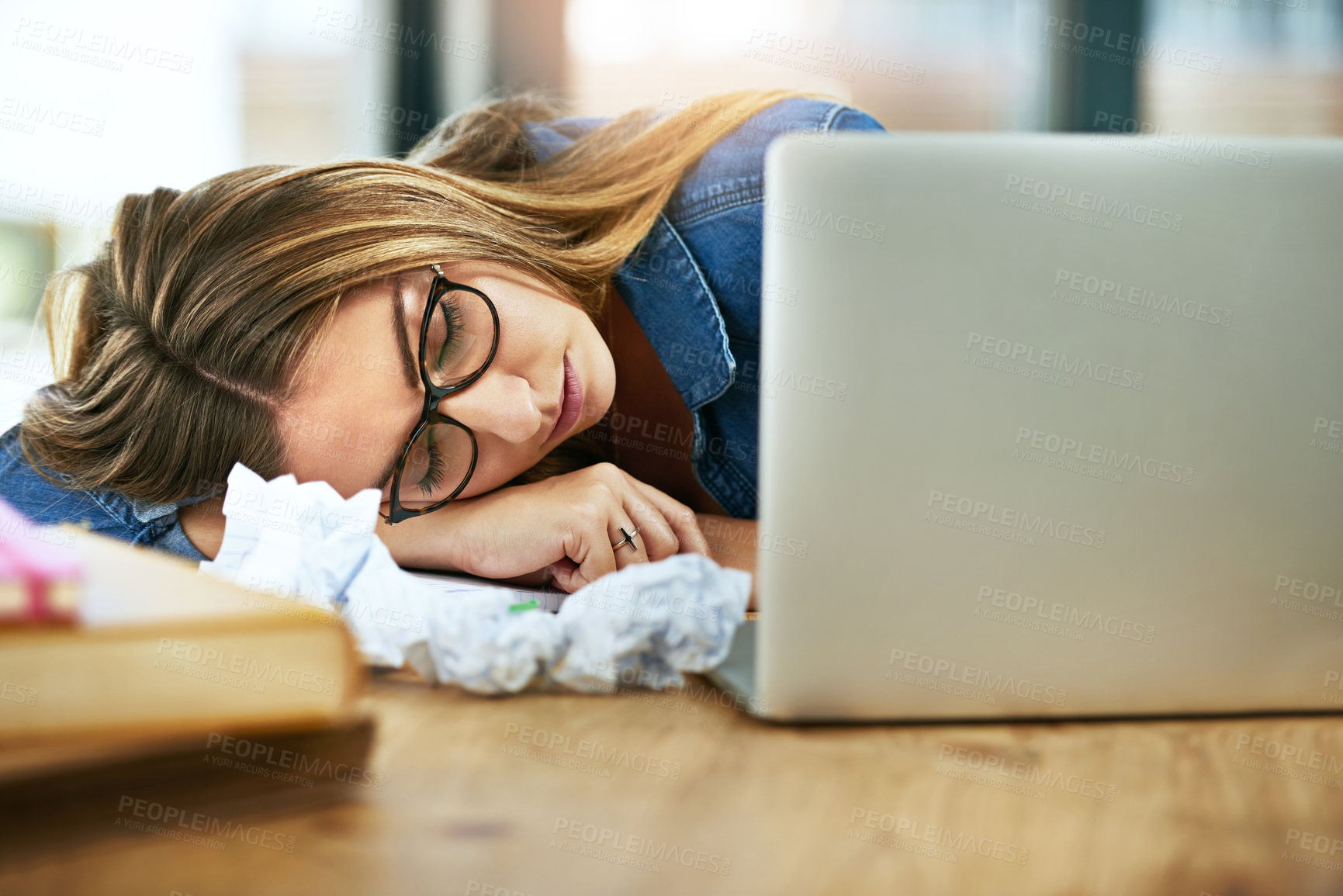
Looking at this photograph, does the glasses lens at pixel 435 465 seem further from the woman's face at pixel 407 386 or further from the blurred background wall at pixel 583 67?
the blurred background wall at pixel 583 67

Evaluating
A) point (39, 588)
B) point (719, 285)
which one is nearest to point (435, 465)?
point (719, 285)

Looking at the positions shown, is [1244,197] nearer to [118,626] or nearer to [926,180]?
[926,180]

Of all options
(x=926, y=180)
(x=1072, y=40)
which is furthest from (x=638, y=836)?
(x=1072, y=40)

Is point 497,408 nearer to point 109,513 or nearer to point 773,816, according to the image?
point 109,513

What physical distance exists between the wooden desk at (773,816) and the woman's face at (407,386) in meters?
0.40

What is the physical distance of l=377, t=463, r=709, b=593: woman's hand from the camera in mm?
827

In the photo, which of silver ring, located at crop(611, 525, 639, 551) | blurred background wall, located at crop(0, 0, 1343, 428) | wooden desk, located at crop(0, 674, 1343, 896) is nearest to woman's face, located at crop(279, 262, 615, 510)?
silver ring, located at crop(611, 525, 639, 551)

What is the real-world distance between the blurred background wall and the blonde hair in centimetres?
140

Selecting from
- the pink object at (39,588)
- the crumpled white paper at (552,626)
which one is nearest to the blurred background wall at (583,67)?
the crumpled white paper at (552,626)

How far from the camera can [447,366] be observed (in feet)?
2.57

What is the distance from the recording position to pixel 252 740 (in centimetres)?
37

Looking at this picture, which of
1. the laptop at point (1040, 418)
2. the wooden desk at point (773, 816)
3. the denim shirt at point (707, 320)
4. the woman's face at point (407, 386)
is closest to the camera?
the wooden desk at point (773, 816)

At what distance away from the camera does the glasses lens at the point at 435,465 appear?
798 mm

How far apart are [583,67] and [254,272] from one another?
2.04 meters
